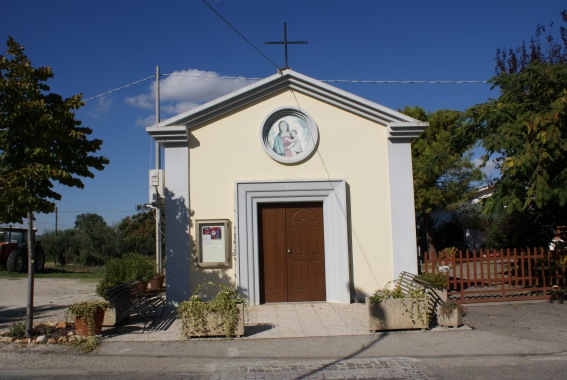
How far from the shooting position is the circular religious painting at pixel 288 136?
11000 mm

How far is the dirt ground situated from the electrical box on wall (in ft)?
10.5

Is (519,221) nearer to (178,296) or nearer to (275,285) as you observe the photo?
(275,285)

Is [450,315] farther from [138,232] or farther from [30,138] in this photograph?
[138,232]

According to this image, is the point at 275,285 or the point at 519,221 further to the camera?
the point at 519,221

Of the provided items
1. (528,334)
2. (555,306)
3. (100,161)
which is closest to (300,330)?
(528,334)

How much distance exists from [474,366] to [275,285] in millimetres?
5192

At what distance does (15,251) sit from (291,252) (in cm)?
1715

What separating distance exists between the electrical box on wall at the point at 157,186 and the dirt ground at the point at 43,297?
320 centimetres

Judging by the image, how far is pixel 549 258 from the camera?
443 inches

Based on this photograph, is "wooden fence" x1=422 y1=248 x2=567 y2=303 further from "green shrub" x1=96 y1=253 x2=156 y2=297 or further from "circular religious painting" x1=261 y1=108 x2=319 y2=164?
"green shrub" x1=96 y1=253 x2=156 y2=297

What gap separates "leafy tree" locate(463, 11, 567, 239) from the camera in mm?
9852

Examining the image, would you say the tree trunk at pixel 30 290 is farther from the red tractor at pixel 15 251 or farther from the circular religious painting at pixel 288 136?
the red tractor at pixel 15 251

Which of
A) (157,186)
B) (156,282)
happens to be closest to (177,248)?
(157,186)

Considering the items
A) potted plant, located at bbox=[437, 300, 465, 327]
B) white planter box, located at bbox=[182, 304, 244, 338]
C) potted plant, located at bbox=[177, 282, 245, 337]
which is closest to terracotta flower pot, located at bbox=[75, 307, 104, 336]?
potted plant, located at bbox=[177, 282, 245, 337]
